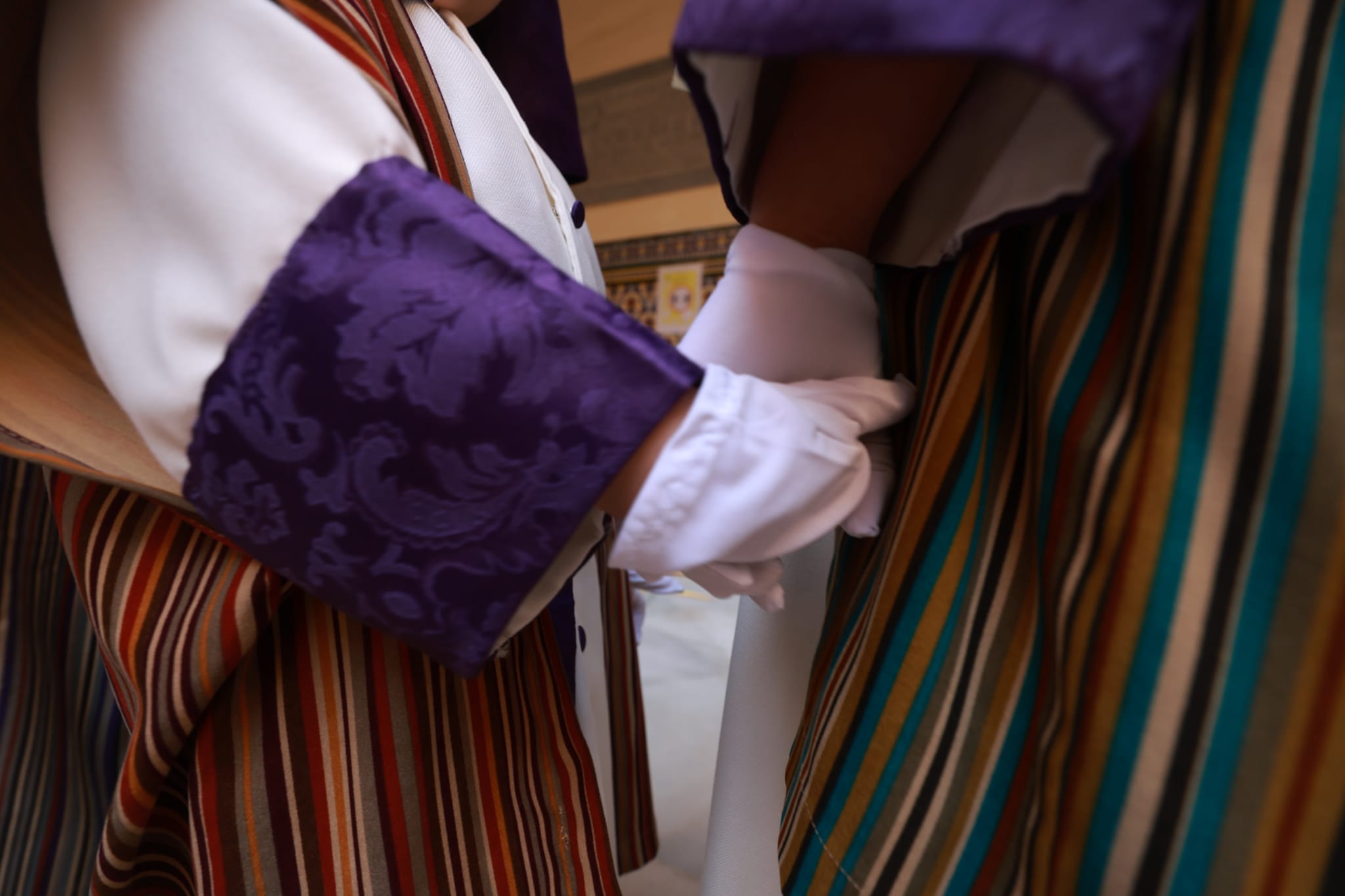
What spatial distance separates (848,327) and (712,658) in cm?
94

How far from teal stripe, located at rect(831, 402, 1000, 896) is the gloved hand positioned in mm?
45

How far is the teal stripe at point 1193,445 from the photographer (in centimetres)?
22

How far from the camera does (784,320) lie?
0.33m

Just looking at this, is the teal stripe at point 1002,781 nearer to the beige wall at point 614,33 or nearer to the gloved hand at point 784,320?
the gloved hand at point 784,320

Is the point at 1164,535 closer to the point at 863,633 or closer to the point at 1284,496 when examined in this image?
the point at 1284,496

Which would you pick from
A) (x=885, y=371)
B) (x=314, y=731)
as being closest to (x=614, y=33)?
(x=885, y=371)

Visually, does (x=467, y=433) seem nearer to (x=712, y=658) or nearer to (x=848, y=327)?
(x=848, y=327)

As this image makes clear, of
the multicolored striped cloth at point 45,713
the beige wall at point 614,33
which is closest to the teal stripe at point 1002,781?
the multicolored striped cloth at point 45,713

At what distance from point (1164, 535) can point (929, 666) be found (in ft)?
0.37

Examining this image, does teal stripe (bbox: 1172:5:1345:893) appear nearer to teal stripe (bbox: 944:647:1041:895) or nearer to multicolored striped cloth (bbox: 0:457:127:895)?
teal stripe (bbox: 944:647:1041:895)

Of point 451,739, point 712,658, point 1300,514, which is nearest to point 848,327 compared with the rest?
point 1300,514

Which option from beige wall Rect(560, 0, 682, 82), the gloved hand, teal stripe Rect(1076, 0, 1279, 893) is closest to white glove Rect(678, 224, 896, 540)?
the gloved hand

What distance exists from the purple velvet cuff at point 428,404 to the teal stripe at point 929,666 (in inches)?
5.5

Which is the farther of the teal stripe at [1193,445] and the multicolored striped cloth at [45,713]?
the multicolored striped cloth at [45,713]
